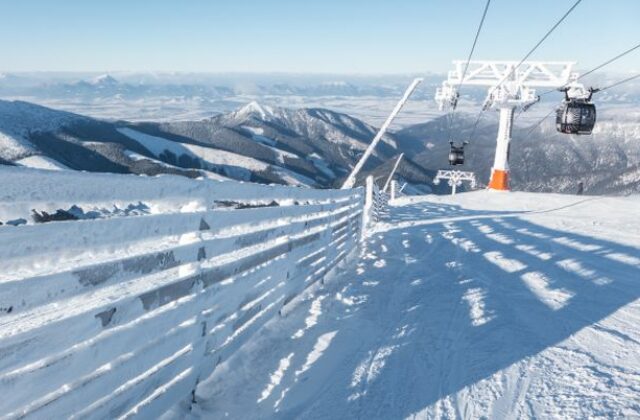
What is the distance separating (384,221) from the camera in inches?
694

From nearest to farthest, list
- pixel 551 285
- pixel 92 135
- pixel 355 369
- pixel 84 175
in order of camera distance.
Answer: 1. pixel 84 175
2. pixel 355 369
3. pixel 551 285
4. pixel 92 135

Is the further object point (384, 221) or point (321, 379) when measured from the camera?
point (384, 221)

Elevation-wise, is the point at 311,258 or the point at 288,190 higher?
the point at 288,190

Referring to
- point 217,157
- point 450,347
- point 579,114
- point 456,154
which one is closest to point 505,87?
point 456,154

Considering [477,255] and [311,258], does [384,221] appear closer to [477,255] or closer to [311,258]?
[477,255]

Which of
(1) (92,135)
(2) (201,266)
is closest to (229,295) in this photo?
(2) (201,266)

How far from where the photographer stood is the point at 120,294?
288 centimetres

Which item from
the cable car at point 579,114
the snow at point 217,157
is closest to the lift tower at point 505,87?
the cable car at point 579,114

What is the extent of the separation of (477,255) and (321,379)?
6.49m

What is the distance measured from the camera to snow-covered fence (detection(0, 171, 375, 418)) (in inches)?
82.4

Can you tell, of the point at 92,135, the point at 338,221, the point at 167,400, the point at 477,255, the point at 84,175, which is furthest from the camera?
the point at 92,135

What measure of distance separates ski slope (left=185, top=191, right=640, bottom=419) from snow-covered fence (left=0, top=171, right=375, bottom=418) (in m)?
0.50

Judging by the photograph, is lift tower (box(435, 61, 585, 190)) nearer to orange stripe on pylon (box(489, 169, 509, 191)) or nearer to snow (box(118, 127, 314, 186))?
orange stripe on pylon (box(489, 169, 509, 191))

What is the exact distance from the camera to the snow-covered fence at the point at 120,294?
2092mm
